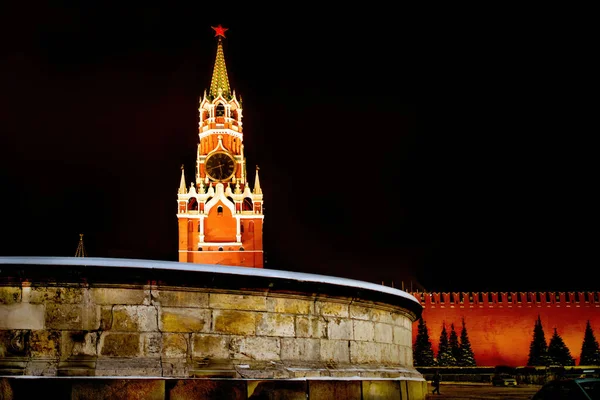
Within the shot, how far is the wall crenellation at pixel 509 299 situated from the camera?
49.7 metres

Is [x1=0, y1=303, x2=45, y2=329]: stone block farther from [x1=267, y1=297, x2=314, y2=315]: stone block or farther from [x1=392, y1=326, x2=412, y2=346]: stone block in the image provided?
[x1=392, y1=326, x2=412, y2=346]: stone block

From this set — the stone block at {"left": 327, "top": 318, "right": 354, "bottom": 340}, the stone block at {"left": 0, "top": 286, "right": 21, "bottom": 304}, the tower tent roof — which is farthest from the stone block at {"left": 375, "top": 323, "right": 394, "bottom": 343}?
the tower tent roof

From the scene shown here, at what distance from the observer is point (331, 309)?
23.5 ft

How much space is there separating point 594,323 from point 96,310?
1906 inches

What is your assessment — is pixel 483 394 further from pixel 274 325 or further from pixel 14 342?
pixel 14 342

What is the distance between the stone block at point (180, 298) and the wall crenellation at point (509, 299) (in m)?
44.1

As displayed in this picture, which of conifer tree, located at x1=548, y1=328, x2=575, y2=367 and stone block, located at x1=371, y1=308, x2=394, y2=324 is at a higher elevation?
stone block, located at x1=371, y1=308, x2=394, y2=324

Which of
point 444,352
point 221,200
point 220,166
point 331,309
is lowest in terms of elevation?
point 444,352

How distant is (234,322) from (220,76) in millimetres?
57782

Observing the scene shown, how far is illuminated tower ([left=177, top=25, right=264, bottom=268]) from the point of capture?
54.5m

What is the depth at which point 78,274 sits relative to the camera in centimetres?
604

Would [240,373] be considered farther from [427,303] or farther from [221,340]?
[427,303]

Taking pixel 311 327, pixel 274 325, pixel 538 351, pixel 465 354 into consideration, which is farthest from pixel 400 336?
pixel 538 351

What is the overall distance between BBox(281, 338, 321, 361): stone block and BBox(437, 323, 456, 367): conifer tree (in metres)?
35.8
